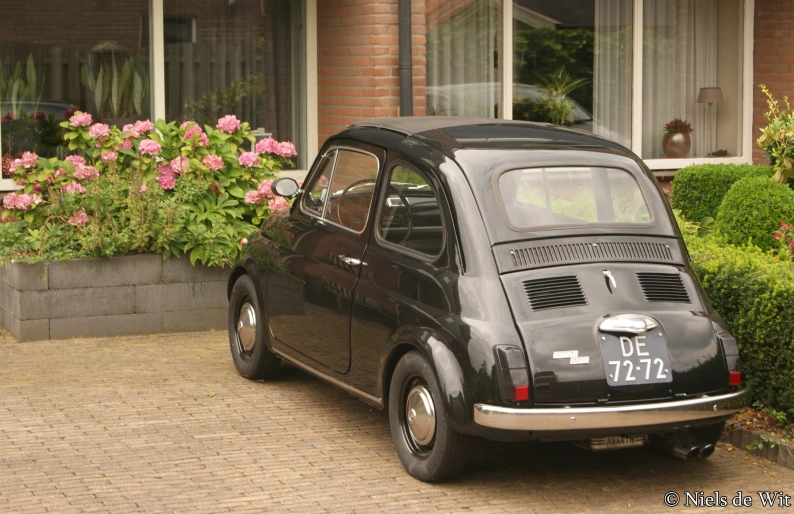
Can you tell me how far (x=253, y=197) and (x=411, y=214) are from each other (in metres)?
3.63

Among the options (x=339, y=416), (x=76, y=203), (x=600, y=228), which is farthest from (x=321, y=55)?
(x=600, y=228)

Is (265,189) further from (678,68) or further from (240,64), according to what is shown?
(678,68)

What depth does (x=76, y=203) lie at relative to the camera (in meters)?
9.51

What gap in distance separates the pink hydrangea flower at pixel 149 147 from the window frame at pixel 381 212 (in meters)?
3.55

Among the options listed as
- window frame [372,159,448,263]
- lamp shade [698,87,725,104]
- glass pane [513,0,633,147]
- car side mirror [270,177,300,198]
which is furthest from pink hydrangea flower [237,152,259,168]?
lamp shade [698,87,725,104]

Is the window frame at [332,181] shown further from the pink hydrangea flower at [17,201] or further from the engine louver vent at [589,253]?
the pink hydrangea flower at [17,201]

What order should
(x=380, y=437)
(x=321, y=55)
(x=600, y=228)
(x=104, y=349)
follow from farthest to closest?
1. (x=321, y=55)
2. (x=104, y=349)
3. (x=380, y=437)
4. (x=600, y=228)

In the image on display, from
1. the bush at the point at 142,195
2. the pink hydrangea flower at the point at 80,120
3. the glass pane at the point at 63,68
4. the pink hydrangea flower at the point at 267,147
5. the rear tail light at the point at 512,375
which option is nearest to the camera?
the rear tail light at the point at 512,375

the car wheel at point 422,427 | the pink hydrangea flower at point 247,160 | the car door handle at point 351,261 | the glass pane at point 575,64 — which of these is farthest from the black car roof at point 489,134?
the glass pane at point 575,64

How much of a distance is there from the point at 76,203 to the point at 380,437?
12.8 feet

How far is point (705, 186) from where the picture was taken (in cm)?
1190

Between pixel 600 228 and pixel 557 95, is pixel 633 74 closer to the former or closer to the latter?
pixel 557 95

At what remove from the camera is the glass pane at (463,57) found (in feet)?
40.2

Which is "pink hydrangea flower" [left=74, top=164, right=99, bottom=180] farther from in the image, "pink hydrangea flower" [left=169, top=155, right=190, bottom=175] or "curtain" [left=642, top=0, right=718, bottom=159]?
"curtain" [left=642, top=0, right=718, bottom=159]
